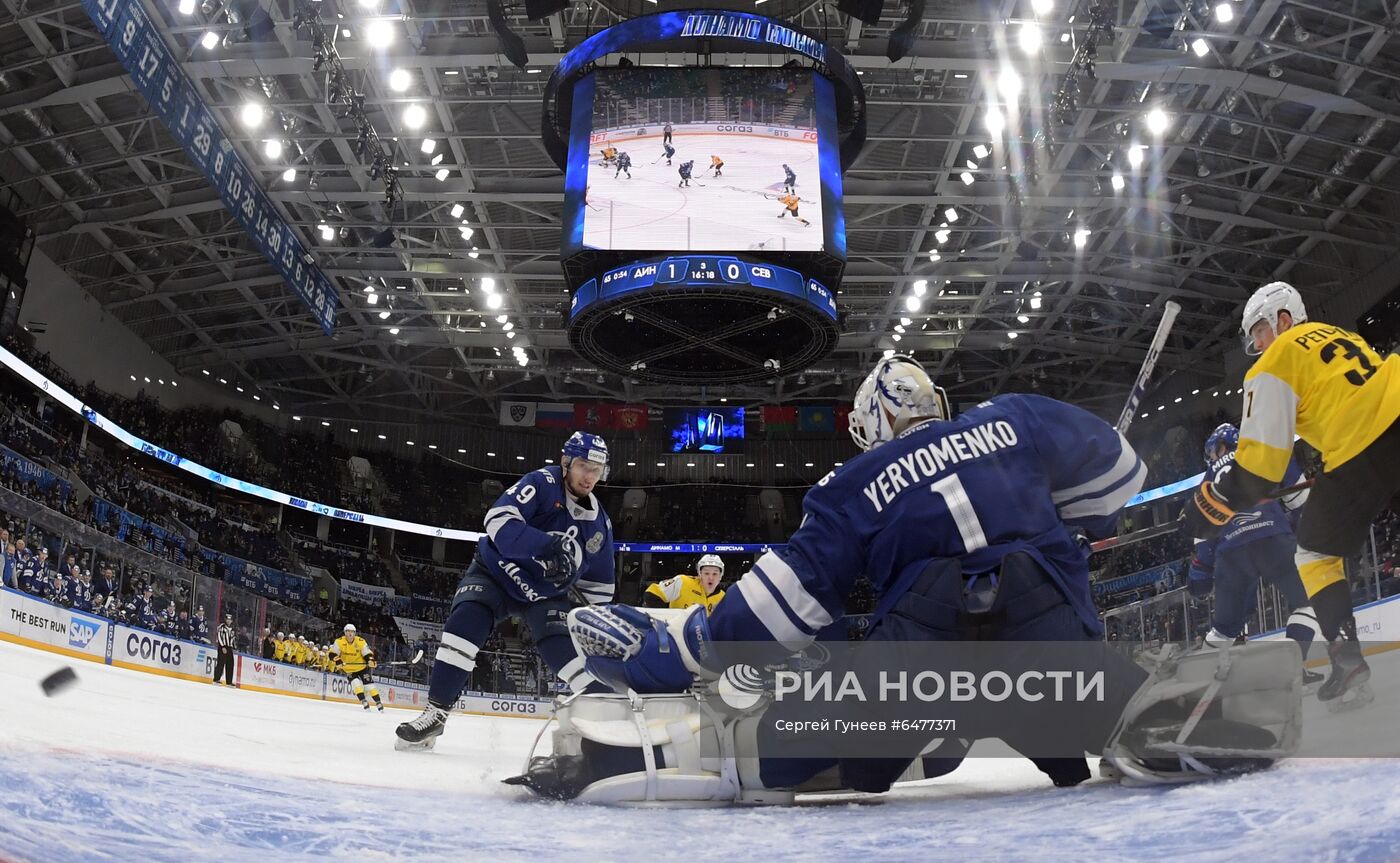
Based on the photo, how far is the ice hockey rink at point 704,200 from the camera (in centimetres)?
1109

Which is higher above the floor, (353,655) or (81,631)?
(81,631)

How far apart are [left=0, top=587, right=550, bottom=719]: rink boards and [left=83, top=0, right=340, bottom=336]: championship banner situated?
4.57 m

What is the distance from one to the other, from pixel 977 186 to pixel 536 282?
9503mm

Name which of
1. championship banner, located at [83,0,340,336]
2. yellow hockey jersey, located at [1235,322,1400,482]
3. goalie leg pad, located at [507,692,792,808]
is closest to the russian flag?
championship banner, located at [83,0,340,336]

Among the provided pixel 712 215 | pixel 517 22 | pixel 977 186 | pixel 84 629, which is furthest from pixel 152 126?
pixel 977 186

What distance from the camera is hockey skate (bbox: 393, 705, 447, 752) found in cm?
383

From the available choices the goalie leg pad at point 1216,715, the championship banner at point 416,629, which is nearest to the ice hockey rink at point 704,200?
the goalie leg pad at point 1216,715

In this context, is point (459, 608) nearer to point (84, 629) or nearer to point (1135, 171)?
point (84, 629)

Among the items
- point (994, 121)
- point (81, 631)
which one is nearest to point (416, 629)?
point (81, 631)

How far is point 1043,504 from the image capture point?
2043 mm

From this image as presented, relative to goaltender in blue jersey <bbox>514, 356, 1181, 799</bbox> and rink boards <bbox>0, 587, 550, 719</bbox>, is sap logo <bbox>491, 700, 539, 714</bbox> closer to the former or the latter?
rink boards <bbox>0, 587, 550, 719</bbox>

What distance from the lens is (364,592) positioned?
27.1m

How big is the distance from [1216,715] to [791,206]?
9899 millimetres

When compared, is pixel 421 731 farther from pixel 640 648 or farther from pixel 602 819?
pixel 602 819
